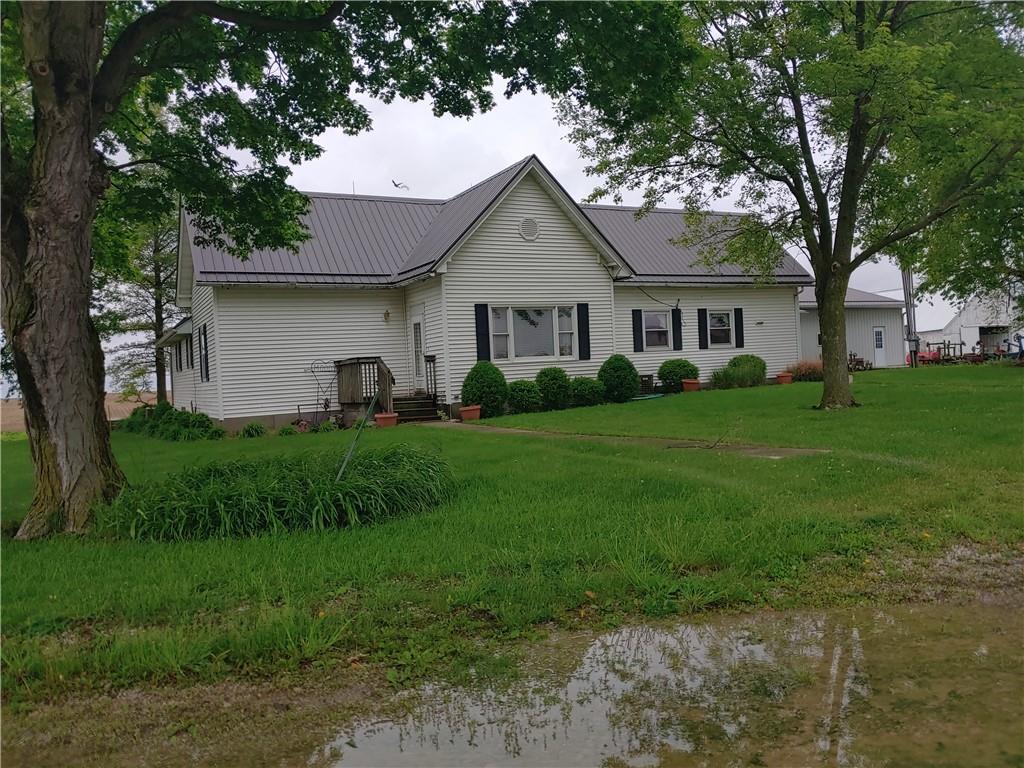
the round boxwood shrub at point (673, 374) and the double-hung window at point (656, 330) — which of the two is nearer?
the round boxwood shrub at point (673, 374)

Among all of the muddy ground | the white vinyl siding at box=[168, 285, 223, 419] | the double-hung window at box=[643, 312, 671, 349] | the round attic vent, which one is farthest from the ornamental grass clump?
the double-hung window at box=[643, 312, 671, 349]

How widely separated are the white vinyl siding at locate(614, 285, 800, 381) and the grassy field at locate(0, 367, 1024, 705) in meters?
13.5

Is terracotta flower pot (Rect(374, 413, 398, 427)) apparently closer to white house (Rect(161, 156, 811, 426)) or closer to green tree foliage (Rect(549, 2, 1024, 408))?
white house (Rect(161, 156, 811, 426))

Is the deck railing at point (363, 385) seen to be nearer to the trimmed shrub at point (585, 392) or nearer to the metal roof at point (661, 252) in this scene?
the trimmed shrub at point (585, 392)

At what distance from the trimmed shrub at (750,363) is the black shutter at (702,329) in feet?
3.44

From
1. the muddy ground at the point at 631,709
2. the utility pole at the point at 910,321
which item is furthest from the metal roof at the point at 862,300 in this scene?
the muddy ground at the point at 631,709

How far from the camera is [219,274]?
17.9 meters

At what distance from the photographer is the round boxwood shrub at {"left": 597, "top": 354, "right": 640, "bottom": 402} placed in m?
20.3

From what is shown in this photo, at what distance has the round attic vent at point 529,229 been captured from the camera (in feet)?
64.7

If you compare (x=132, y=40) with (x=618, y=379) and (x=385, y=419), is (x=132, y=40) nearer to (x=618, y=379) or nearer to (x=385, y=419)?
(x=385, y=419)

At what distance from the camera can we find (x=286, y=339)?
18.9 metres

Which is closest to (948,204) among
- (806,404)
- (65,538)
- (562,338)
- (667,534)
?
(806,404)

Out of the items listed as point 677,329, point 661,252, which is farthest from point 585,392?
point 661,252

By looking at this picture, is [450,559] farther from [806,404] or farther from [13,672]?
[806,404]
